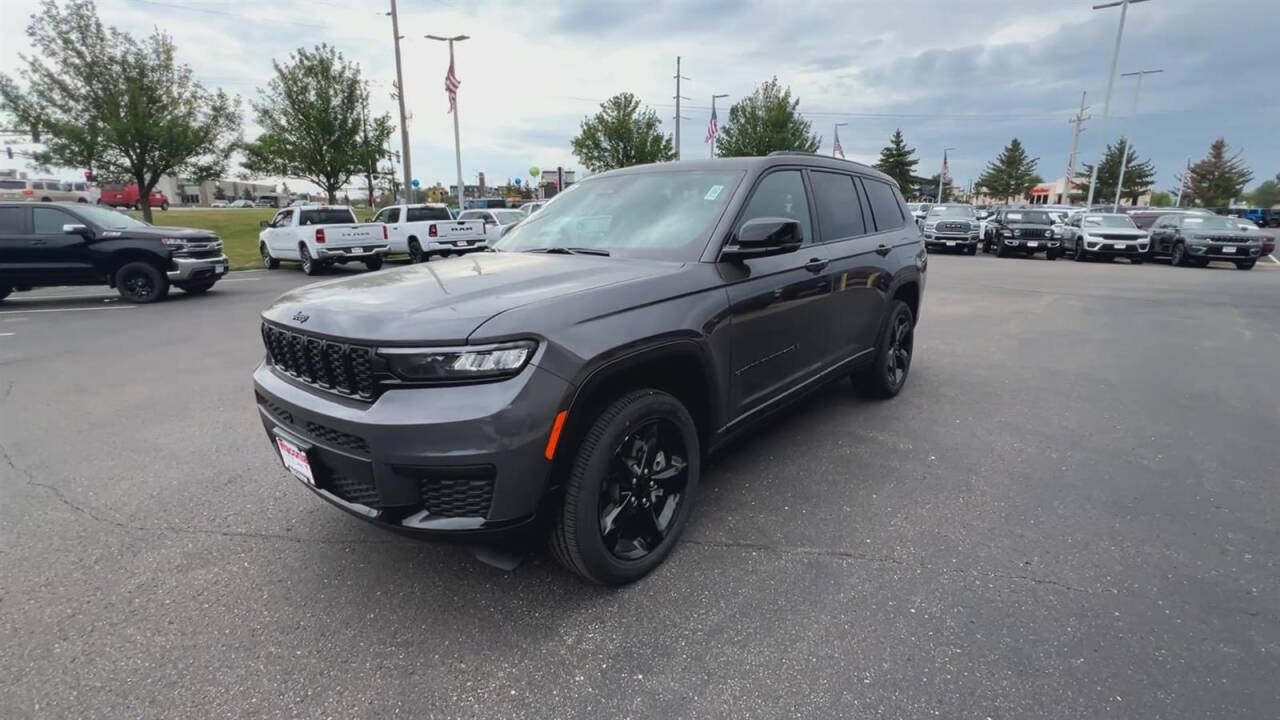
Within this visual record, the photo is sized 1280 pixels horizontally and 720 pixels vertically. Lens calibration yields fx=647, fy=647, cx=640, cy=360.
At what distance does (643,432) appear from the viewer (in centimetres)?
267

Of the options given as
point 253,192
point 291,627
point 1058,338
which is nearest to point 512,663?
point 291,627

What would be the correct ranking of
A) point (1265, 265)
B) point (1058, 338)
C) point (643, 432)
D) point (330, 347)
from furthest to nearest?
point (1265, 265), point (1058, 338), point (643, 432), point (330, 347)

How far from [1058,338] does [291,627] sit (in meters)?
8.49

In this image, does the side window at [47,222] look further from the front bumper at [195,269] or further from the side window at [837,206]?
the side window at [837,206]

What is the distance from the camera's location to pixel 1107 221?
19.9 metres

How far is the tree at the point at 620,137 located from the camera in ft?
116

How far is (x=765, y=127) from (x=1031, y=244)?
1862 centimetres

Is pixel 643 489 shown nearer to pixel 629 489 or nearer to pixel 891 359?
pixel 629 489

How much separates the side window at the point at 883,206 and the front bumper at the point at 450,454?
11.8ft

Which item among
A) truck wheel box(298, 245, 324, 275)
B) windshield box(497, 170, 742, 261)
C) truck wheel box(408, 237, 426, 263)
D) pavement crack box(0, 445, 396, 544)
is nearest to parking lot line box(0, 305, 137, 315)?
truck wheel box(298, 245, 324, 275)

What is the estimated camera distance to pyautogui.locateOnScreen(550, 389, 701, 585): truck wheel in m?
2.38

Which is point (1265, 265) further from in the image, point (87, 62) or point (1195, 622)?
point (87, 62)

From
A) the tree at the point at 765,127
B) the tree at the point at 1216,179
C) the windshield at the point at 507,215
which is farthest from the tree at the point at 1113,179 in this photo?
the windshield at the point at 507,215

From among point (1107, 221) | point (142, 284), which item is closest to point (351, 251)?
point (142, 284)
